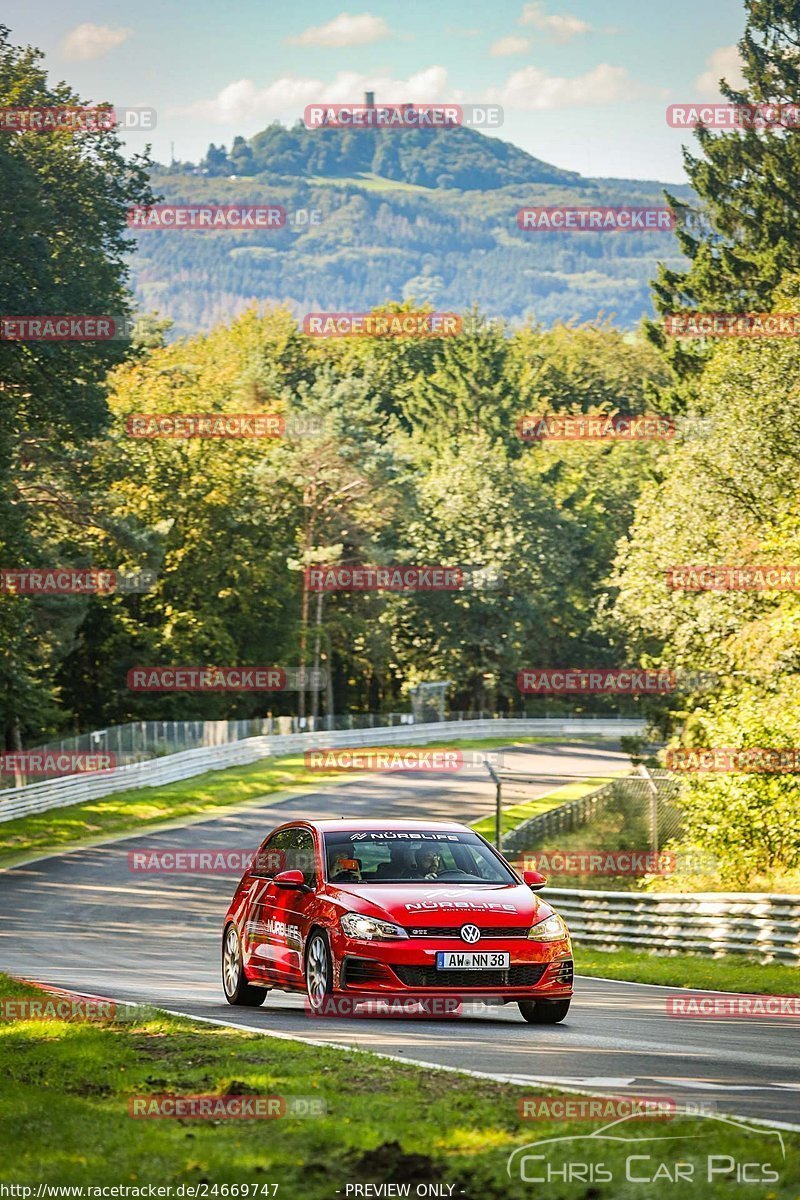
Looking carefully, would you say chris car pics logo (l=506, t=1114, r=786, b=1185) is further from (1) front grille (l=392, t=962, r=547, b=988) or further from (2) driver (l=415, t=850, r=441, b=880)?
(2) driver (l=415, t=850, r=441, b=880)

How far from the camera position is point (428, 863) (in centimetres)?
1384

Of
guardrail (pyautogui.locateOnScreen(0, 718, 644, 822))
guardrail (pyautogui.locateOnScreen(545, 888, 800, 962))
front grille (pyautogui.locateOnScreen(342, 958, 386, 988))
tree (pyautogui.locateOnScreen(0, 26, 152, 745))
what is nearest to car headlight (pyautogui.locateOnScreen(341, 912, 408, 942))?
front grille (pyautogui.locateOnScreen(342, 958, 386, 988))

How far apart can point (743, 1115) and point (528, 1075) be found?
167 cm

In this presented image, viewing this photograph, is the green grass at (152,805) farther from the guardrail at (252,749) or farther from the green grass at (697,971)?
the green grass at (697,971)

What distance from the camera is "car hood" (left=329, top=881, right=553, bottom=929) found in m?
12.7

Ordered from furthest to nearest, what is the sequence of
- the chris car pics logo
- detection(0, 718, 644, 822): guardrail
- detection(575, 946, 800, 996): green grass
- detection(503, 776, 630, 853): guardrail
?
detection(0, 718, 644, 822): guardrail → detection(503, 776, 630, 853): guardrail → detection(575, 946, 800, 996): green grass → the chris car pics logo

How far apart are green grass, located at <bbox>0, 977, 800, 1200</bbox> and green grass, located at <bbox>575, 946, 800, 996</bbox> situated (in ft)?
30.4

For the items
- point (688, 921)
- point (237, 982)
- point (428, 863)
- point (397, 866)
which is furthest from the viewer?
point (688, 921)

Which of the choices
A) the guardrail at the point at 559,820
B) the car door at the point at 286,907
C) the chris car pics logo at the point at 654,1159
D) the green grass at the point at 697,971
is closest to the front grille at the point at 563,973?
the car door at the point at 286,907

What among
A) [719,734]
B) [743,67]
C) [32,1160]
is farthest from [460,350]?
[32,1160]

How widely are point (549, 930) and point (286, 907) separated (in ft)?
7.17

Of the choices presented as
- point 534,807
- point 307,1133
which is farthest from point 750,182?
point 307,1133

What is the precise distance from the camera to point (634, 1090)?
9070 millimetres

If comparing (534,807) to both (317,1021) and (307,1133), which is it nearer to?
(317,1021)
